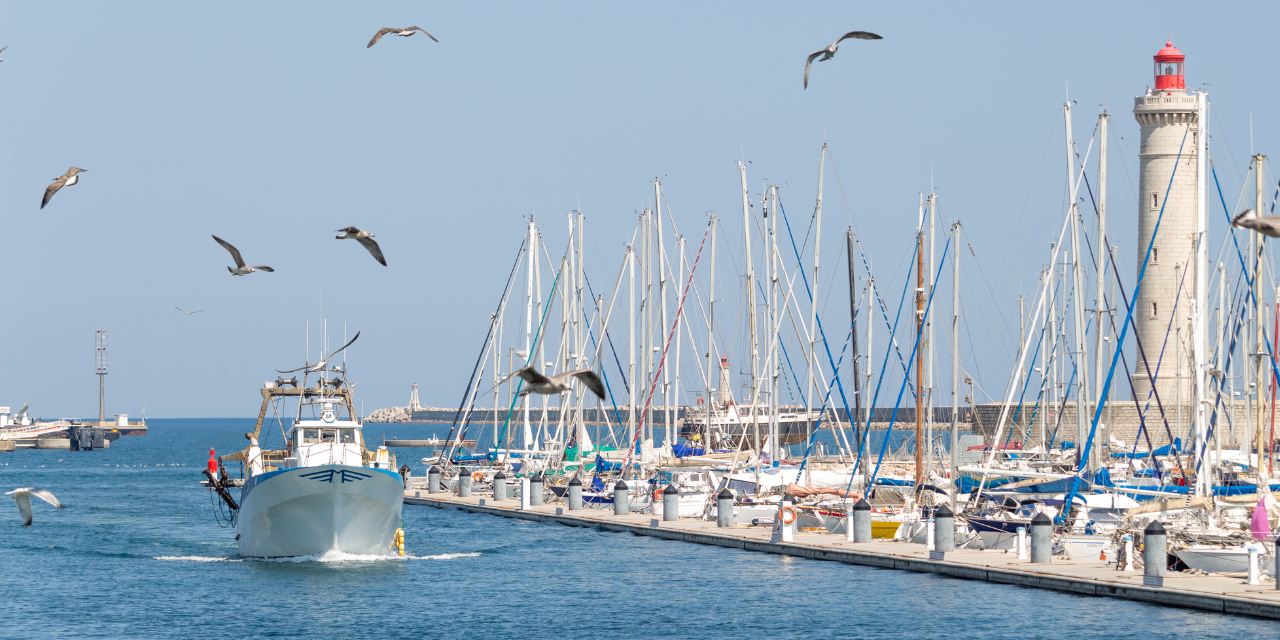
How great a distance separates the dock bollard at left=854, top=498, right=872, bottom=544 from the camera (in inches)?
1642

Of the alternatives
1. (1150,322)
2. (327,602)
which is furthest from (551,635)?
(1150,322)

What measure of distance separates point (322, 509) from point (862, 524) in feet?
47.0

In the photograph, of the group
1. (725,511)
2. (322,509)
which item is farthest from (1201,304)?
(322,509)

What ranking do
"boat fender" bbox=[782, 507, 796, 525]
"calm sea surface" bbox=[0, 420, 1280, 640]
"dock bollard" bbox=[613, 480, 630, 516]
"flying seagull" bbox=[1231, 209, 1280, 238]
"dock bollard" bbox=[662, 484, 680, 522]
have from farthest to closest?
"dock bollard" bbox=[613, 480, 630, 516] < "dock bollard" bbox=[662, 484, 680, 522] < "boat fender" bbox=[782, 507, 796, 525] < "calm sea surface" bbox=[0, 420, 1280, 640] < "flying seagull" bbox=[1231, 209, 1280, 238]

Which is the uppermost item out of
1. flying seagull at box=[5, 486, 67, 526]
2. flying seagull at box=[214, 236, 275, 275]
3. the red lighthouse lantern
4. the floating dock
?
the red lighthouse lantern

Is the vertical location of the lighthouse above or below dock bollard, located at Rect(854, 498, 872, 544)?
above

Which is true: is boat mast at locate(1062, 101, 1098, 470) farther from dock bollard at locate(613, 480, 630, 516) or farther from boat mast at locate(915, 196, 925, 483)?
dock bollard at locate(613, 480, 630, 516)

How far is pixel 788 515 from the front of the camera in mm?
42938

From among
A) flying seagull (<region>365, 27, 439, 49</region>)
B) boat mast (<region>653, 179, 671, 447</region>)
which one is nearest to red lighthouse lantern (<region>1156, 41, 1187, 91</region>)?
boat mast (<region>653, 179, 671, 447</region>)

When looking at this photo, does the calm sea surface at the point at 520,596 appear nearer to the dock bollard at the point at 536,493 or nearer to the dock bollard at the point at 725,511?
the dock bollard at the point at 725,511

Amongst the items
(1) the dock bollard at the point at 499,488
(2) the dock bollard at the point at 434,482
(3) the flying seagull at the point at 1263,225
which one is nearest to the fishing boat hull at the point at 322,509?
(1) the dock bollard at the point at 499,488

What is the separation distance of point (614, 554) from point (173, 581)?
40.3ft

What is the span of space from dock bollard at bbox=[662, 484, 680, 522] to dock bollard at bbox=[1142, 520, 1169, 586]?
796 inches

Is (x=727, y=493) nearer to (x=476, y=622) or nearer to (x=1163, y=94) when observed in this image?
(x=476, y=622)
